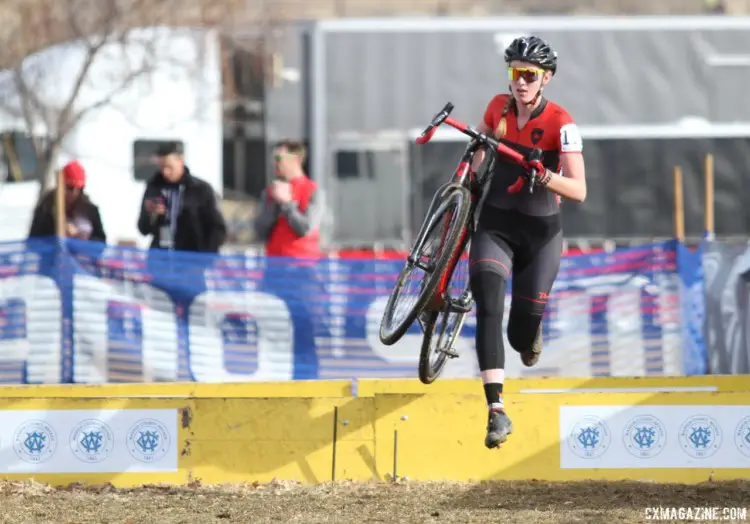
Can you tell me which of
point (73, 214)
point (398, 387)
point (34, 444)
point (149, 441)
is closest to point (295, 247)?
point (73, 214)

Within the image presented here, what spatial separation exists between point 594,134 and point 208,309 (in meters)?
9.75

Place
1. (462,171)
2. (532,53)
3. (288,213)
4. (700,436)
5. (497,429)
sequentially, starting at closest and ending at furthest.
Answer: (497,429) < (532,53) < (462,171) < (700,436) < (288,213)

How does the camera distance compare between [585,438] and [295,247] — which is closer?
[585,438]

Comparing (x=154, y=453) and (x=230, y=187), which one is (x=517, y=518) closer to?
(x=154, y=453)

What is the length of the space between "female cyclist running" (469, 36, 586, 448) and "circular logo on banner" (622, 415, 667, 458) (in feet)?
2.96

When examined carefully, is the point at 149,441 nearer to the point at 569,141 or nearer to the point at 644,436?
the point at 644,436

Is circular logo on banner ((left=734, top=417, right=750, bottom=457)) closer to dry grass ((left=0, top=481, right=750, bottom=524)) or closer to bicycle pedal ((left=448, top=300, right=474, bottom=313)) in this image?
dry grass ((left=0, top=481, right=750, bottom=524))

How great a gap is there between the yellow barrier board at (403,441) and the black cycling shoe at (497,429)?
870mm

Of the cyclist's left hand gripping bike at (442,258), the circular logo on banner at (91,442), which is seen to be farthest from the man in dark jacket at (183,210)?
the cyclist's left hand gripping bike at (442,258)

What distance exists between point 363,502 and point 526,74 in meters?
2.36

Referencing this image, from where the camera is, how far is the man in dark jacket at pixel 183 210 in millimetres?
11789

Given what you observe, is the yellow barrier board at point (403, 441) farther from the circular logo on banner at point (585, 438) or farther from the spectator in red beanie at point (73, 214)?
the spectator in red beanie at point (73, 214)

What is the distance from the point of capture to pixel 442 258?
7.56m

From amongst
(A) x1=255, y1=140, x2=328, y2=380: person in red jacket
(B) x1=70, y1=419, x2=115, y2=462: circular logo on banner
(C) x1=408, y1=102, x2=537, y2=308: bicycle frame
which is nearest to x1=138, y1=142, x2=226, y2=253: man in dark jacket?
(A) x1=255, y1=140, x2=328, y2=380: person in red jacket
